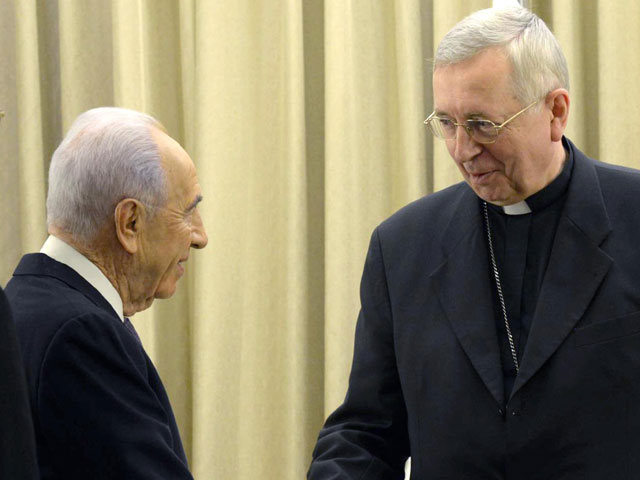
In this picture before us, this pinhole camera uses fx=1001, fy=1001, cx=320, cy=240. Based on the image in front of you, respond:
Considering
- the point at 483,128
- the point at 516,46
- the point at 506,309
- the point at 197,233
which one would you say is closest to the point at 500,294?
the point at 506,309

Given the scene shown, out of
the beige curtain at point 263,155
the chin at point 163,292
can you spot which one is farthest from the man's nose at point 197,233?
the beige curtain at point 263,155

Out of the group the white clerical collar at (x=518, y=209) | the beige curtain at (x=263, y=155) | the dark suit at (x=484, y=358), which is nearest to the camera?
the dark suit at (x=484, y=358)

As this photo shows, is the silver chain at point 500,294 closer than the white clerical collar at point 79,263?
No

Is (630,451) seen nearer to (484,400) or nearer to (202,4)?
(484,400)

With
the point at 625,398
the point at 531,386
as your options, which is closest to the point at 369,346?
the point at 531,386

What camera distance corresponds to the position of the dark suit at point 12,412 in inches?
45.2

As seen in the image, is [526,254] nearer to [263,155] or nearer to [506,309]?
[506,309]

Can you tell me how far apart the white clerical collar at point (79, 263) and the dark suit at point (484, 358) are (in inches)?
24.6

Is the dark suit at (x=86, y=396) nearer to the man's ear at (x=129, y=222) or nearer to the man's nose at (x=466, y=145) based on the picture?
the man's ear at (x=129, y=222)

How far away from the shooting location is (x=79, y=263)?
1937 millimetres

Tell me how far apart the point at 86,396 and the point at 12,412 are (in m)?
0.59

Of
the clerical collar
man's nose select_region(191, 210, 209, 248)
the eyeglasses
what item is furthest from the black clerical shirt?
man's nose select_region(191, 210, 209, 248)

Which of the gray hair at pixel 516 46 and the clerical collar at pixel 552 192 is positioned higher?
the gray hair at pixel 516 46

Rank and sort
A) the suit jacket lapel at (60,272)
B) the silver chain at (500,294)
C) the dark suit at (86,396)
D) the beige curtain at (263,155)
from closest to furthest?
the dark suit at (86,396), the suit jacket lapel at (60,272), the silver chain at (500,294), the beige curtain at (263,155)
